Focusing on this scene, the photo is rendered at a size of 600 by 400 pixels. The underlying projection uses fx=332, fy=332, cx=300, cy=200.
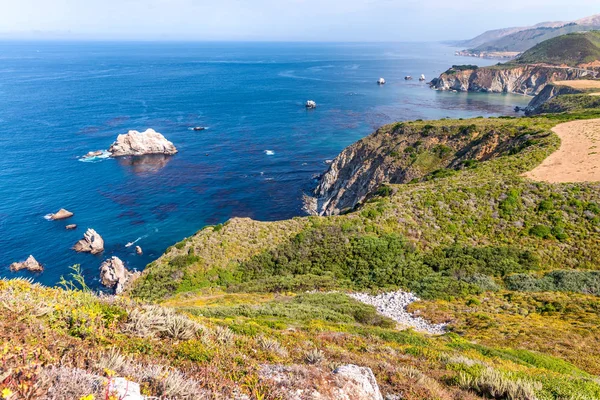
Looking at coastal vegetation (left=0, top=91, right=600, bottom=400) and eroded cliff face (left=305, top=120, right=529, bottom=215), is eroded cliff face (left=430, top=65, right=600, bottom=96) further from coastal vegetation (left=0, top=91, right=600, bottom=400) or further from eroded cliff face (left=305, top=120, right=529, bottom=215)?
coastal vegetation (left=0, top=91, right=600, bottom=400)

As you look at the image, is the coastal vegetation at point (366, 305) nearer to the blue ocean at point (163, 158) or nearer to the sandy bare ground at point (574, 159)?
the sandy bare ground at point (574, 159)

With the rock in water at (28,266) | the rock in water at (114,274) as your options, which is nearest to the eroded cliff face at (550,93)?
the rock in water at (114,274)

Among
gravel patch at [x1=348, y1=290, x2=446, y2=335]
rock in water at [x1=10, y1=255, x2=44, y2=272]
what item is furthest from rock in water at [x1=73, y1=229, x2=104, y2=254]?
gravel patch at [x1=348, y1=290, x2=446, y2=335]

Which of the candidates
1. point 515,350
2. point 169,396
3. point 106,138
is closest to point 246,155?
point 106,138

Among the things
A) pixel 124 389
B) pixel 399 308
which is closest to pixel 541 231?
pixel 399 308

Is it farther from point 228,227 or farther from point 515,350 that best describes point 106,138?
point 515,350

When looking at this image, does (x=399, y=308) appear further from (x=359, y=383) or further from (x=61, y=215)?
(x=61, y=215)

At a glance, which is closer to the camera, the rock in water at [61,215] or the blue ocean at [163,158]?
the blue ocean at [163,158]
